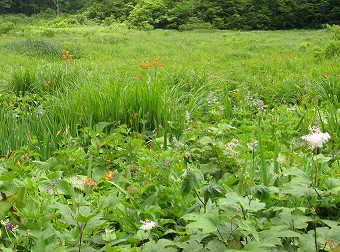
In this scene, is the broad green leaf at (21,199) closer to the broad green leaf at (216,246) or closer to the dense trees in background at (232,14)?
the broad green leaf at (216,246)

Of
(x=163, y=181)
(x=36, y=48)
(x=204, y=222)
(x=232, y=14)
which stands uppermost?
(x=232, y=14)

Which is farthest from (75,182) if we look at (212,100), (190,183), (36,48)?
(36,48)

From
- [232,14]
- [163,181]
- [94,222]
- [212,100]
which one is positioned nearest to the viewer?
[94,222]

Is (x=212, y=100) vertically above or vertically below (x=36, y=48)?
above

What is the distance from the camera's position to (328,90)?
4609 millimetres

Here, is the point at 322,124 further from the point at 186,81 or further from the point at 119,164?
the point at 186,81

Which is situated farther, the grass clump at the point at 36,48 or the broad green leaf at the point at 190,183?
A: the grass clump at the point at 36,48

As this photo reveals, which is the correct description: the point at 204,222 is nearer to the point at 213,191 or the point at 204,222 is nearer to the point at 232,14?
the point at 213,191

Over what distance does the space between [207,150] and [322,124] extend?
3.30 ft

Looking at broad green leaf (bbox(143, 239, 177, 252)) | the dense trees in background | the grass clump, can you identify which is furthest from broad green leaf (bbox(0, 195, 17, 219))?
the dense trees in background

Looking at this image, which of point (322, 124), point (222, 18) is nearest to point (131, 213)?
point (322, 124)

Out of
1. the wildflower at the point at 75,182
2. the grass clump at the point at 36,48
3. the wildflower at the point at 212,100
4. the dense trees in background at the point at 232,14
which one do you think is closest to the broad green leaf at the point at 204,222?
the wildflower at the point at 75,182

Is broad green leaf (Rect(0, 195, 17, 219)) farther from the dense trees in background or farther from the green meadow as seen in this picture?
the dense trees in background

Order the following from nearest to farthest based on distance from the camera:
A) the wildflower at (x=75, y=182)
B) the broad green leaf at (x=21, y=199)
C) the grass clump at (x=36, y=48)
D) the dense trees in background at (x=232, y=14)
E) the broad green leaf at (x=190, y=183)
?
the broad green leaf at (x=190, y=183)
the broad green leaf at (x=21, y=199)
the wildflower at (x=75, y=182)
the grass clump at (x=36, y=48)
the dense trees in background at (x=232, y=14)
